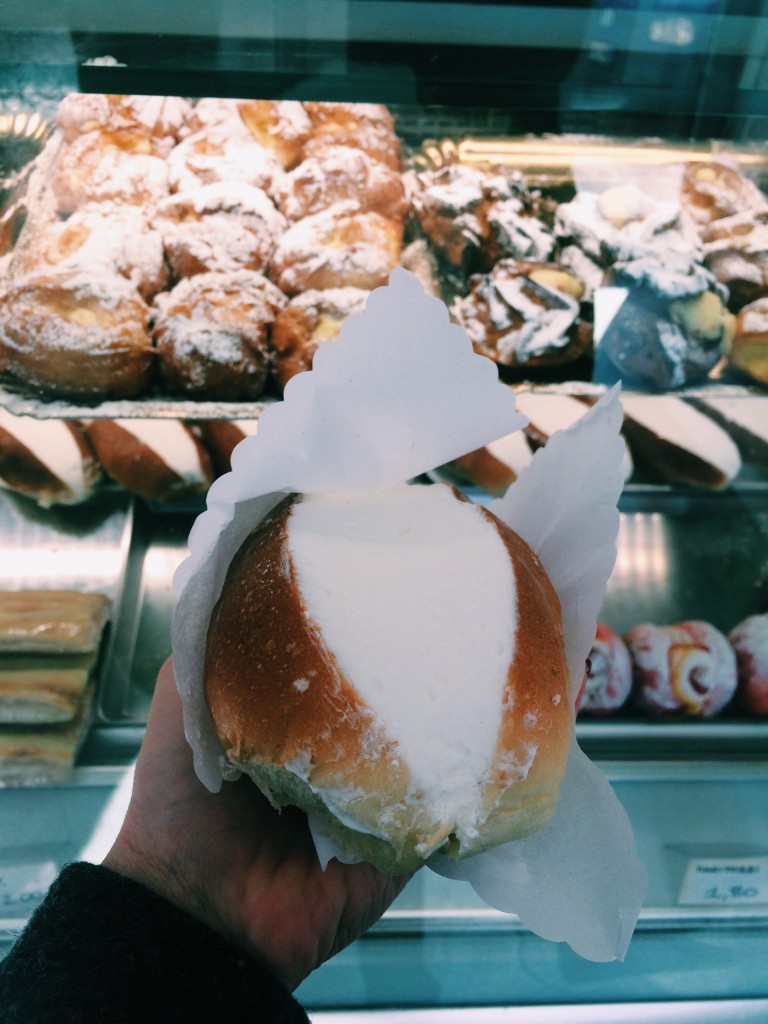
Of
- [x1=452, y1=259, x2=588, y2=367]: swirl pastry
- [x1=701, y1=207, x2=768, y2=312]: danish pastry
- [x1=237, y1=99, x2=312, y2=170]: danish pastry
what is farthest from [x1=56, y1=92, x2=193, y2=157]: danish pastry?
[x1=701, y1=207, x2=768, y2=312]: danish pastry

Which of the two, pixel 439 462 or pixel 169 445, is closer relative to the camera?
pixel 439 462

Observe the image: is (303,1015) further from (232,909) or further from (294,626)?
(294,626)

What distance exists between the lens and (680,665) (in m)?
1.33

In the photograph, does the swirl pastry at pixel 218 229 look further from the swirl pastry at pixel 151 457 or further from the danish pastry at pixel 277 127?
the swirl pastry at pixel 151 457

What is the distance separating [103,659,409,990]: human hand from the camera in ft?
2.73

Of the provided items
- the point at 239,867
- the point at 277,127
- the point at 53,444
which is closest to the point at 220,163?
the point at 277,127

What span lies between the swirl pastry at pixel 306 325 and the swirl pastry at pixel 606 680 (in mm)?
701

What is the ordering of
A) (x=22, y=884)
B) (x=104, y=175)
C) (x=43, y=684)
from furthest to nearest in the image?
(x=104, y=175) → (x=43, y=684) → (x=22, y=884)

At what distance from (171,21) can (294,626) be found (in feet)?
2.29

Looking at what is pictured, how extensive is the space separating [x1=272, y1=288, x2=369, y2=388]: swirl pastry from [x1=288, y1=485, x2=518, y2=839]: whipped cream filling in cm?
68

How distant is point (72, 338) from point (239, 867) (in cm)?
89

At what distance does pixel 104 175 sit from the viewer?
158cm

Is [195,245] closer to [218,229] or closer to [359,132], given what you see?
[218,229]

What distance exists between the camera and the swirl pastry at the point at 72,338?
4.25 feet
